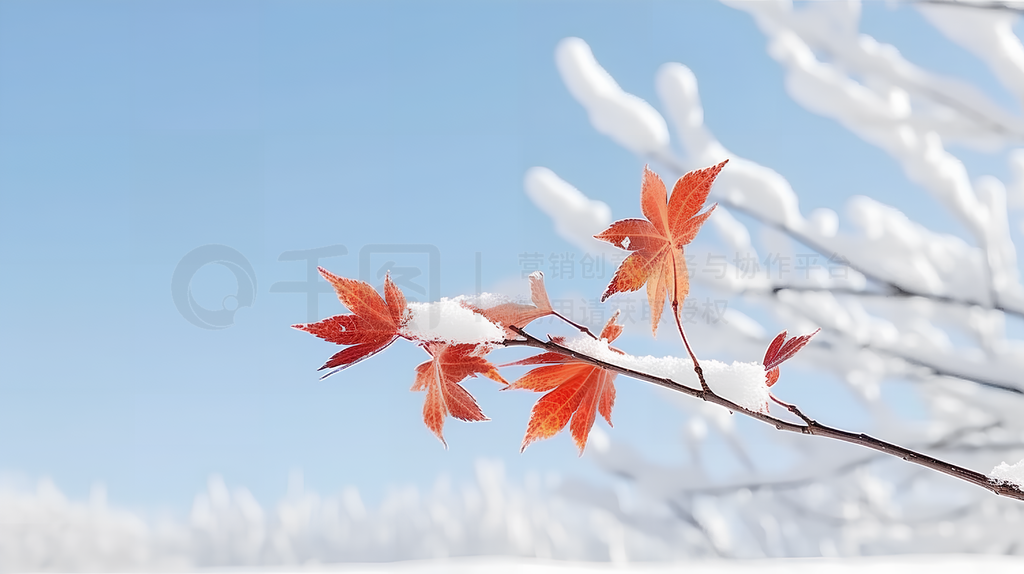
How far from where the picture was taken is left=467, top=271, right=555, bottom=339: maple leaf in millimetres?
199

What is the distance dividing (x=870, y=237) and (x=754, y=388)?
76 cm

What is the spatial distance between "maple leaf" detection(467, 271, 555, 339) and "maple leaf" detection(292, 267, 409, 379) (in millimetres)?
28

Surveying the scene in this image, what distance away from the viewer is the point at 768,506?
926mm

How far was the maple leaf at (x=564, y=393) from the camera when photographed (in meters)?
0.21

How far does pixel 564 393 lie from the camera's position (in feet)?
0.73

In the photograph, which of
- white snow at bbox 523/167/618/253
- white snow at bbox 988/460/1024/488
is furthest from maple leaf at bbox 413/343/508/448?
white snow at bbox 523/167/618/253

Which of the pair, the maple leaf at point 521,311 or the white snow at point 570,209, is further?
the white snow at point 570,209

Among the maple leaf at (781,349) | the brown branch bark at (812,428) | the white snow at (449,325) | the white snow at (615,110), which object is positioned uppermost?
the white snow at (615,110)

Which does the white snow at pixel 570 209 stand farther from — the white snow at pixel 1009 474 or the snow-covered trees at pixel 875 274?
the white snow at pixel 1009 474

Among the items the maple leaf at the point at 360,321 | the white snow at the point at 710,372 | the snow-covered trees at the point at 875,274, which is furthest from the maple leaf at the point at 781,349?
the snow-covered trees at the point at 875,274

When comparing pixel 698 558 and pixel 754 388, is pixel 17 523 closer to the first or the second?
pixel 698 558

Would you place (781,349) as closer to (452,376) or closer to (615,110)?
(452,376)

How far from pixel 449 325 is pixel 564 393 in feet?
0.19

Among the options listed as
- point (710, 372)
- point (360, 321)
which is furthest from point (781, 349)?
point (360, 321)
